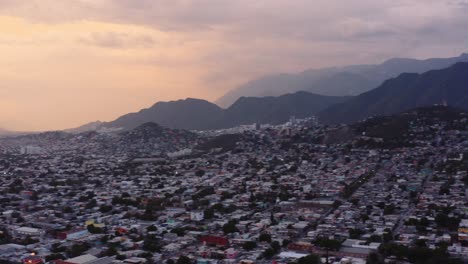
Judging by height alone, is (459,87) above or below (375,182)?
above

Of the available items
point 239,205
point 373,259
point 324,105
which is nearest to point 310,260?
point 373,259

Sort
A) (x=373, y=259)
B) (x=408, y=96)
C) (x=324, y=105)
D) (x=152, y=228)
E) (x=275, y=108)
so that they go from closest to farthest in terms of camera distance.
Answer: (x=373, y=259) → (x=152, y=228) → (x=408, y=96) → (x=324, y=105) → (x=275, y=108)

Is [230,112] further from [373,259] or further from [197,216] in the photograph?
[373,259]

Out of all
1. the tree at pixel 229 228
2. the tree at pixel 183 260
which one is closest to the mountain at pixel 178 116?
the tree at pixel 229 228

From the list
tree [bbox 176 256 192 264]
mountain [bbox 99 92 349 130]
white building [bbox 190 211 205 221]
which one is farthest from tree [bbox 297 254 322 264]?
mountain [bbox 99 92 349 130]

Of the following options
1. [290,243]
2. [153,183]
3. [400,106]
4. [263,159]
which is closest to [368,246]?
[290,243]

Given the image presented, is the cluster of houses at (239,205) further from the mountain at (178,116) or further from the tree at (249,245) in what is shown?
the mountain at (178,116)

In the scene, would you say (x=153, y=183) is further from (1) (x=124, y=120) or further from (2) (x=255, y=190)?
(1) (x=124, y=120)
